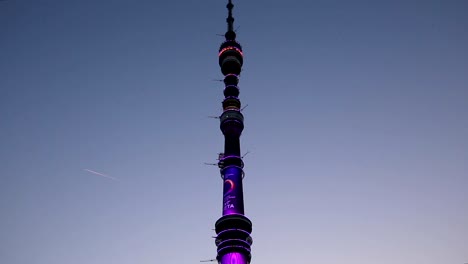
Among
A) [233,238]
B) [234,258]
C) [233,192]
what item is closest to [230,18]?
[233,192]

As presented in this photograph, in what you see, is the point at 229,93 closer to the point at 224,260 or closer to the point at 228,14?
the point at 228,14

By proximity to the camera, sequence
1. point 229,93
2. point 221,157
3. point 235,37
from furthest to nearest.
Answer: point 235,37 → point 229,93 → point 221,157

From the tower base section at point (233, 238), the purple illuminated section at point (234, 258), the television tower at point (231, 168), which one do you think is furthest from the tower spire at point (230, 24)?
the purple illuminated section at point (234, 258)

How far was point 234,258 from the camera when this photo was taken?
2729 inches

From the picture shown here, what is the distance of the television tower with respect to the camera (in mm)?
69938

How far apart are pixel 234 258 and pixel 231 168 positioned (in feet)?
55.5

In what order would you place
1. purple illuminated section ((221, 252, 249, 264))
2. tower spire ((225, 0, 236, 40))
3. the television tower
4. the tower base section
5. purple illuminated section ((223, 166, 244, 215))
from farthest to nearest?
tower spire ((225, 0, 236, 40)), purple illuminated section ((223, 166, 244, 215)), the television tower, the tower base section, purple illuminated section ((221, 252, 249, 264))

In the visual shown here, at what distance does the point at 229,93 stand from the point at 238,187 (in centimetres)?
2127

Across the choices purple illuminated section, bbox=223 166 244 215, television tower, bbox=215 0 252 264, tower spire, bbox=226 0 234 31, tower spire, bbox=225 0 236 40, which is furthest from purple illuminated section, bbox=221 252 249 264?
tower spire, bbox=226 0 234 31

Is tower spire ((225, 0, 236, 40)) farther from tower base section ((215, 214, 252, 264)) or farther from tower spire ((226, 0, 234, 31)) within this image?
tower base section ((215, 214, 252, 264))

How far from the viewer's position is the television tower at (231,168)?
6994 cm

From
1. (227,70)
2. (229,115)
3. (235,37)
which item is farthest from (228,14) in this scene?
(229,115)

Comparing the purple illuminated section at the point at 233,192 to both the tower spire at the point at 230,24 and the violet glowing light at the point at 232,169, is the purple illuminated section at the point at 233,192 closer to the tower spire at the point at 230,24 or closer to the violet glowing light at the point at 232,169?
the violet glowing light at the point at 232,169

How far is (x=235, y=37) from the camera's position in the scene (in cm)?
10300
